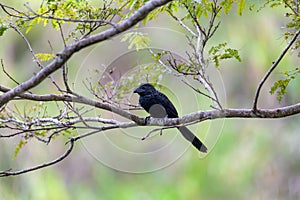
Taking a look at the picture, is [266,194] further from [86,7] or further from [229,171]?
[86,7]

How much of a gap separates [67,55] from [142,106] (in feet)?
3.20

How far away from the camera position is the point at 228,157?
4.80 m

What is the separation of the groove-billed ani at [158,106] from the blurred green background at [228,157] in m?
2.40

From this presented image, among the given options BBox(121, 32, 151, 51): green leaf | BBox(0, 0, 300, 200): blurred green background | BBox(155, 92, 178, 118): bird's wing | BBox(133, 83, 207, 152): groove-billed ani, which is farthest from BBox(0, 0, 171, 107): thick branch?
BBox(0, 0, 300, 200): blurred green background

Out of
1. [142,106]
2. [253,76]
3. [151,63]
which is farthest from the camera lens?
[253,76]

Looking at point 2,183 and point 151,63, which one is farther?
point 2,183

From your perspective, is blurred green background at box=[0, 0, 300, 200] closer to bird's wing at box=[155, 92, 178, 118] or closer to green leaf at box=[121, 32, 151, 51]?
bird's wing at box=[155, 92, 178, 118]

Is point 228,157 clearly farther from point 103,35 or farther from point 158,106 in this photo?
point 103,35

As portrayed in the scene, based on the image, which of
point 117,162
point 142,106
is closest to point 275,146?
point 117,162

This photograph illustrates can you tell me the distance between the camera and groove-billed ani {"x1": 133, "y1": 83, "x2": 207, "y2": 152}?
7.20ft

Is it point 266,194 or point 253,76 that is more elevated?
point 253,76

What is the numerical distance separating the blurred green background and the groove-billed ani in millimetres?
2402

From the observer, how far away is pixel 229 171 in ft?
15.8

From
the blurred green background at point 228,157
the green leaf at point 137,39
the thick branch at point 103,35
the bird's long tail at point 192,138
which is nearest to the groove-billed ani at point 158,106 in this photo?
the bird's long tail at point 192,138
